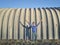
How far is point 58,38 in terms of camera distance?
1453 cm

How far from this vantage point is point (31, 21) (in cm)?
1517

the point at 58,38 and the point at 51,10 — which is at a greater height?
the point at 51,10

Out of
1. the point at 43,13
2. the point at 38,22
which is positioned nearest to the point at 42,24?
the point at 38,22

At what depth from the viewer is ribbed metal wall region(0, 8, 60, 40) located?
1462cm

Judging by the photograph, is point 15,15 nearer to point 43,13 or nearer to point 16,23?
point 16,23

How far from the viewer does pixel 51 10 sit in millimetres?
16469

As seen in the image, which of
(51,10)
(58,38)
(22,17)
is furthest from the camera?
(51,10)

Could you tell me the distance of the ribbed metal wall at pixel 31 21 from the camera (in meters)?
14.6

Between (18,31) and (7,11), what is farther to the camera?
(7,11)

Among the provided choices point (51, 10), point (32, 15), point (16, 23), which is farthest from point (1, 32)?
point (51, 10)

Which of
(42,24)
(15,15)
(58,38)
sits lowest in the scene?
(58,38)

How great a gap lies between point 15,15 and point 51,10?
3592mm

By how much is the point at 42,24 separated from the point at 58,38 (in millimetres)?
1862

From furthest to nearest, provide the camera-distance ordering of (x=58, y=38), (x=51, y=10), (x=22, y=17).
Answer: (x=51, y=10)
(x=22, y=17)
(x=58, y=38)
